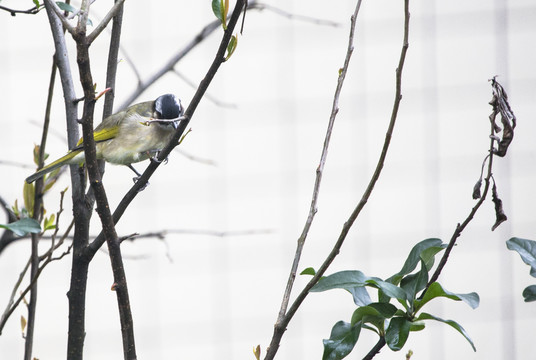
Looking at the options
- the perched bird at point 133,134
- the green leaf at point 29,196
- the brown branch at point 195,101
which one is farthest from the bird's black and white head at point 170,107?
the brown branch at point 195,101

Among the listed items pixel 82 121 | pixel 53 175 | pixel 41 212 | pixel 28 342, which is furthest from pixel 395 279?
pixel 53 175

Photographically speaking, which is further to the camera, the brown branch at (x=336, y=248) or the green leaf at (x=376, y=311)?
the green leaf at (x=376, y=311)

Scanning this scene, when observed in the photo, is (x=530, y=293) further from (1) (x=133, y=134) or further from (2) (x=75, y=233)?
(1) (x=133, y=134)

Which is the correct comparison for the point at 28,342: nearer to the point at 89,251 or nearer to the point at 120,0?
the point at 89,251

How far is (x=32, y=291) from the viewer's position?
1.28 metres

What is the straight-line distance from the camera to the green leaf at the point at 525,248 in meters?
0.97

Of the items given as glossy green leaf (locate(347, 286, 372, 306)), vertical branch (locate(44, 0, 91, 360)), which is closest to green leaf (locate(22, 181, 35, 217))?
vertical branch (locate(44, 0, 91, 360))

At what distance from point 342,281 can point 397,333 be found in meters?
0.12

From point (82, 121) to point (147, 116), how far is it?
1.63 m

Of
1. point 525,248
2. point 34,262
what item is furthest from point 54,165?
point 525,248

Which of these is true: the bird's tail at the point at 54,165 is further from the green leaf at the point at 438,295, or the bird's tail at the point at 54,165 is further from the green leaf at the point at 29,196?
the green leaf at the point at 438,295

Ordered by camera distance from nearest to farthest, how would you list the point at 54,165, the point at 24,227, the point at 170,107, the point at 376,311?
the point at 376,311, the point at 24,227, the point at 54,165, the point at 170,107

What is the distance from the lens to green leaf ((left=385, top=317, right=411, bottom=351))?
2.88 ft

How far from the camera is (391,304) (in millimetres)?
936
